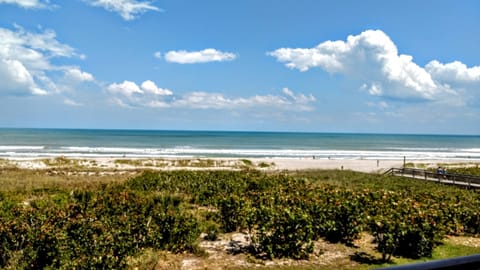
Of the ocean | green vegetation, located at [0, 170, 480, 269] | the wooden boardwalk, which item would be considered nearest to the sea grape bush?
green vegetation, located at [0, 170, 480, 269]

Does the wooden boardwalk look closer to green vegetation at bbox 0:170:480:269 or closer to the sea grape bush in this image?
green vegetation at bbox 0:170:480:269

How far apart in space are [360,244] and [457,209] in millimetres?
4215

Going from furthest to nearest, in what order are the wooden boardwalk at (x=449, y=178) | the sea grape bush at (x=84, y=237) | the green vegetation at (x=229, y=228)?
the wooden boardwalk at (x=449, y=178) → the green vegetation at (x=229, y=228) → the sea grape bush at (x=84, y=237)

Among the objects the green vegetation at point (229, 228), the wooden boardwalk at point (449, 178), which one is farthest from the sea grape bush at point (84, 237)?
the wooden boardwalk at point (449, 178)

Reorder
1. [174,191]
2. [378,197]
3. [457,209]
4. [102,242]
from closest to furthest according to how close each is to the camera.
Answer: [102,242] → [457,209] → [378,197] → [174,191]

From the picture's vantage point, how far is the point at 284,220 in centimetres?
932

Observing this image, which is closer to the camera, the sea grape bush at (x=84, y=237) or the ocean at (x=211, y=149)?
the sea grape bush at (x=84, y=237)

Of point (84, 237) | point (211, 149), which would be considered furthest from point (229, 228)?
point (211, 149)

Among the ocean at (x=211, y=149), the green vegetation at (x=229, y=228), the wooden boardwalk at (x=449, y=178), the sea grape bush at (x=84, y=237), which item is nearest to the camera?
the sea grape bush at (x=84, y=237)

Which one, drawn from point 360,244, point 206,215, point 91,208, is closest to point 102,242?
point 91,208

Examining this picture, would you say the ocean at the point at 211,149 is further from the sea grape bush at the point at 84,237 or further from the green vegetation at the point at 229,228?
the sea grape bush at the point at 84,237

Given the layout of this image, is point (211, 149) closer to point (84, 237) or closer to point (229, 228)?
point (229, 228)

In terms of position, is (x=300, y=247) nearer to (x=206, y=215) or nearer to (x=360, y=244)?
(x=360, y=244)

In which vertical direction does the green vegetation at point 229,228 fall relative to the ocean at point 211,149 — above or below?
above
